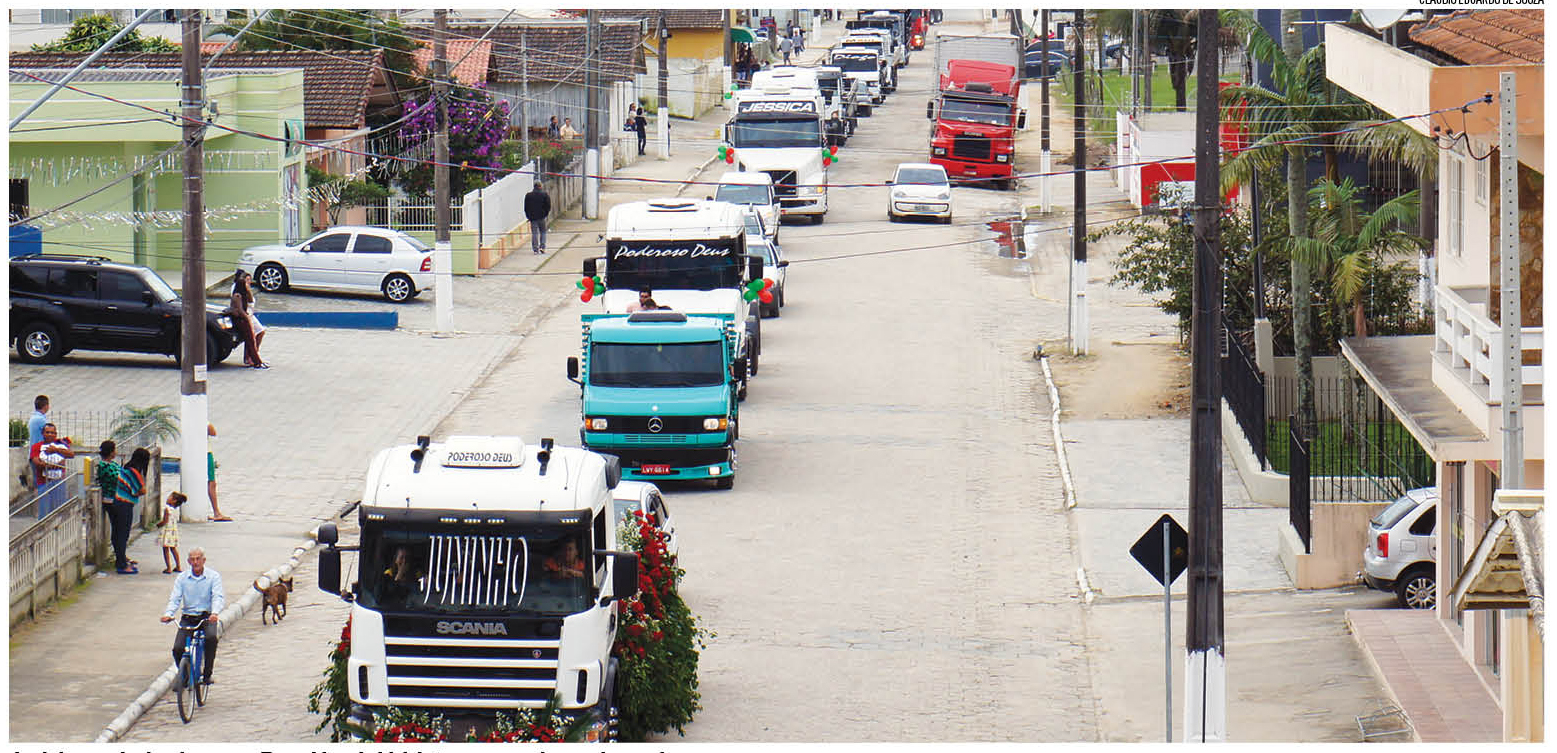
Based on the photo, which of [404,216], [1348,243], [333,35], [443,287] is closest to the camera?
[1348,243]

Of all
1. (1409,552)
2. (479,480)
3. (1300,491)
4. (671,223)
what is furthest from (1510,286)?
(671,223)

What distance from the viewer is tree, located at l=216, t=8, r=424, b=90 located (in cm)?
5097

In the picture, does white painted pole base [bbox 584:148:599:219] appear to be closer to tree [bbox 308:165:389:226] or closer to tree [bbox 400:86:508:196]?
tree [bbox 400:86:508:196]

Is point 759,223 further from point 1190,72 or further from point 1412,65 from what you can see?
point 1190,72

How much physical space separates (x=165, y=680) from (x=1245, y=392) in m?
15.2

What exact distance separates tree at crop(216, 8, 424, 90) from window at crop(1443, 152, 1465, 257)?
115 ft

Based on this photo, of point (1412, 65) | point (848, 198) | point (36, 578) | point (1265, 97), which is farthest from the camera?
point (848, 198)

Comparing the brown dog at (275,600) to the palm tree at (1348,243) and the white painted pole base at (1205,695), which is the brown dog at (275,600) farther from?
the palm tree at (1348,243)

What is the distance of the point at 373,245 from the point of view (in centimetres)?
3916

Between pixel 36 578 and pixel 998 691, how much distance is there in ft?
29.6

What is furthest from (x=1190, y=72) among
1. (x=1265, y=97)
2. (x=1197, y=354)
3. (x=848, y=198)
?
(x=1197, y=354)

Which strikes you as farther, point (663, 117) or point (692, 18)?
point (692, 18)

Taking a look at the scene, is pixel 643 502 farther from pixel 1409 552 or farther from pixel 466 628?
pixel 1409 552

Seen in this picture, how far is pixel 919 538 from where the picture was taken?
23609mm
